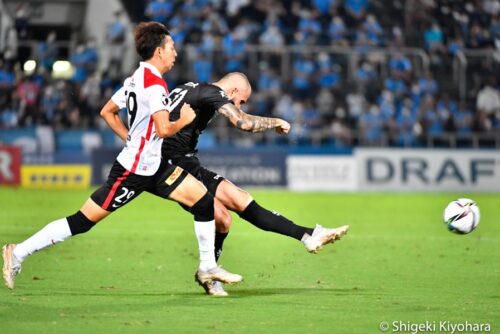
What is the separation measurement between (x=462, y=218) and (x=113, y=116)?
143 inches

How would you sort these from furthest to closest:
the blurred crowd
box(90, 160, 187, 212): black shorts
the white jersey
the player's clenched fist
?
1. the blurred crowd
2. the player's clenched fist
3. box(90, 160, 187, 212): black shorts
4. the white jersey

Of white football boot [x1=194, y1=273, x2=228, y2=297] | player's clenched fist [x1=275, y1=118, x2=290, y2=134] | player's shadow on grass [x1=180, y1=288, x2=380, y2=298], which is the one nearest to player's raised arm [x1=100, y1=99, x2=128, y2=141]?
player's clenched fist [x1=275, y1=118, x2=290, y2=134]

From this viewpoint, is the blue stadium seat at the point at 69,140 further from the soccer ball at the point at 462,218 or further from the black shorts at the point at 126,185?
the black shorts at the point at 126,185

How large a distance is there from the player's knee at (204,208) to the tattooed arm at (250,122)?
69 cm

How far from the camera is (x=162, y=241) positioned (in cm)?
1501

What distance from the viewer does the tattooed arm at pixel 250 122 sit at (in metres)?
9.05

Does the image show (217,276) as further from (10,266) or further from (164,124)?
(10,266)

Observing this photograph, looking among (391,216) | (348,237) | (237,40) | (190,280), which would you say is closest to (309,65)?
(237,40)

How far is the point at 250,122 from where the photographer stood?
9117mm

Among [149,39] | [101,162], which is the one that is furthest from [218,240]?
[101,162]

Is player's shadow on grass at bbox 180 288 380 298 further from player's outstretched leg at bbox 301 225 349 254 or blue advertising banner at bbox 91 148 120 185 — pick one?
blue advertising banner at bbox 91 148 120 185

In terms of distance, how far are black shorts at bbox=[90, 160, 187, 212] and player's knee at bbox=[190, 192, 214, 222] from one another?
281 millimetres

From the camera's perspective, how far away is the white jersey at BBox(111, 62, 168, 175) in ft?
28.5

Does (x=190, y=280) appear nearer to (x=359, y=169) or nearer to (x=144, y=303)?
(x=144, y=303)
